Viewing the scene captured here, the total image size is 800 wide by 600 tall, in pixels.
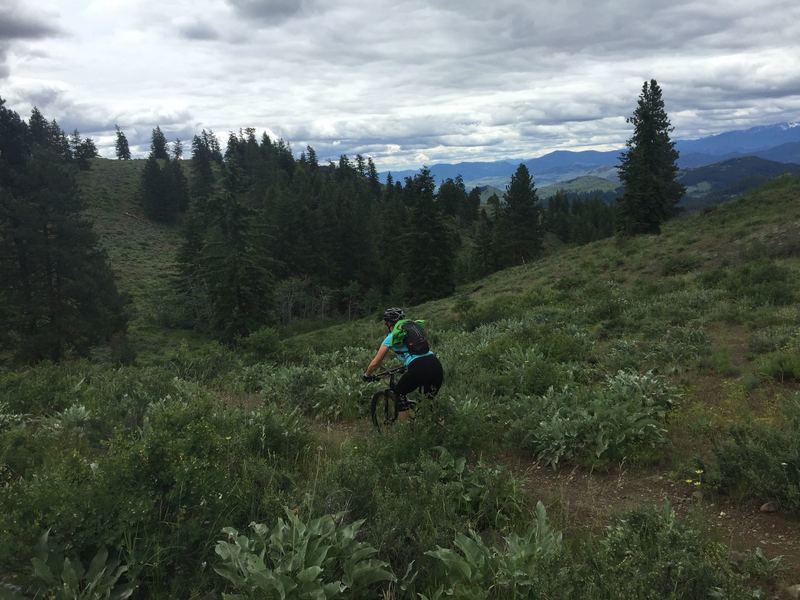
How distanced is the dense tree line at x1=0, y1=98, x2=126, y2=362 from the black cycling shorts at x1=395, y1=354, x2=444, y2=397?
29518 mm

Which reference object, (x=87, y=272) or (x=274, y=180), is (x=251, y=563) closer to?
(x=87, y=272)

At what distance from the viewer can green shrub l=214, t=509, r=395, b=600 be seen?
114 inches

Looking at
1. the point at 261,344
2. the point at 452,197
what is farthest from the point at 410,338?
the point at 452,197

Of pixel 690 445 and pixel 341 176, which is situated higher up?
pixel 341 176

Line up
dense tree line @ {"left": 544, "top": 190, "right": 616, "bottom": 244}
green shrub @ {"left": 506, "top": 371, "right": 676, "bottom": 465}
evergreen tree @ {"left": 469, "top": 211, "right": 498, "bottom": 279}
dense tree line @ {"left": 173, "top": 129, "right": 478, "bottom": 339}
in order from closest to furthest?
1. green shrub @ {"left": 506, "top": 371, "right": 676, "bottom": 465}
2. dense tree line @ {"left": 173, "top": 129, "right": 478, "bottom": 339}
3. evergreen tree @ {"left": 469, "top": 211, "right": 498, "bottom": 279}
4. dense tree line @ {"left": 544, "top": 190, "right": 616, "bottom": 244}

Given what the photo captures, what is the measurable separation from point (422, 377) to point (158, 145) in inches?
6151

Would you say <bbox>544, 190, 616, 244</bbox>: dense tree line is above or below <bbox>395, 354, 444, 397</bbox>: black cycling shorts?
above

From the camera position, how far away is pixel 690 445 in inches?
235

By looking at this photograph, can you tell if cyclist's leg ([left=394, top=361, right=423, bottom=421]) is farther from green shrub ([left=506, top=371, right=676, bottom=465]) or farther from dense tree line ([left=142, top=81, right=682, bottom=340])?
dense tree line ([left=142, top=81, right=682, bottom=340])

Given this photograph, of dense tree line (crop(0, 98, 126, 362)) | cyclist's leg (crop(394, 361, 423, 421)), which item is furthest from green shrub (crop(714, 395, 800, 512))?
dense tree line (crop(0, 98, 126, 362))

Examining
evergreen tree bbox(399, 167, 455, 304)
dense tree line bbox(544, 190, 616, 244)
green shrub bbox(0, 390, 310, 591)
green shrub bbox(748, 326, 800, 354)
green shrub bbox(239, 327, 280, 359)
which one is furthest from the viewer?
dense tree line bbox(544, 190, 616, 244)

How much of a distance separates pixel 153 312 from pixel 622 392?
2255 inches

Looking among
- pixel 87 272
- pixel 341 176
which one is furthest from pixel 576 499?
pixel 341 176

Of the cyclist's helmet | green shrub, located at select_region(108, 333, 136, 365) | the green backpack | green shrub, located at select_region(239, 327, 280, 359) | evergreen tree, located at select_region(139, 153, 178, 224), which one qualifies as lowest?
green shrub, located at select_region(108, 333, 136, 365)
